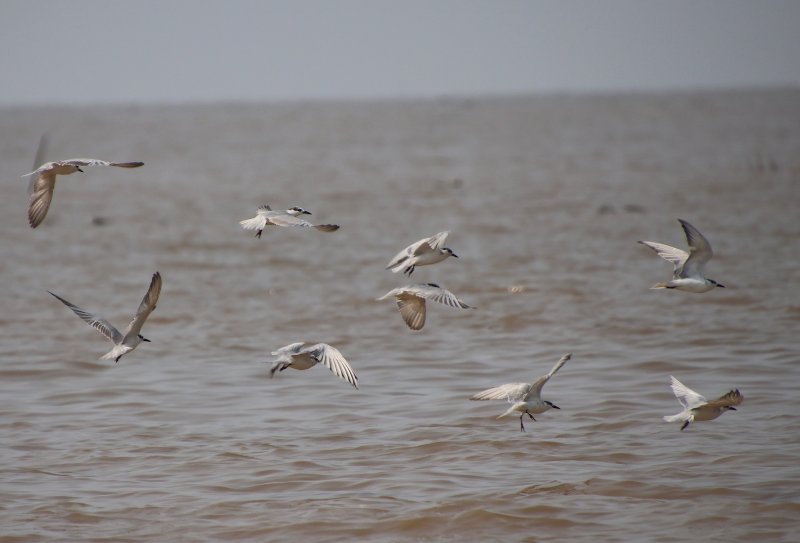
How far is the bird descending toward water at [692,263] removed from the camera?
9633 millimetres

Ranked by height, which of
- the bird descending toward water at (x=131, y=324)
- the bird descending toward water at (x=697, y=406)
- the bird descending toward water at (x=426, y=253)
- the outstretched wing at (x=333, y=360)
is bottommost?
the bird descending toward water at (x=697, y=406)

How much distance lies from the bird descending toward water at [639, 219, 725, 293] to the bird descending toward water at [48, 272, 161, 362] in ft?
13.0

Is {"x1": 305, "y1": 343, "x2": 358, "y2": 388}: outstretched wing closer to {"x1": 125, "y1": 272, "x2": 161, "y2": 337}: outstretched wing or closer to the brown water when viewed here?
the brown water

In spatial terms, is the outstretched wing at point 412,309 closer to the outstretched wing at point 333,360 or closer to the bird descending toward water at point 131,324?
the outstretched wing at point 333,360

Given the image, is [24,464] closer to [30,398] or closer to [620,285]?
A: [30,398]

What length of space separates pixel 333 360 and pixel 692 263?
10.5 ft

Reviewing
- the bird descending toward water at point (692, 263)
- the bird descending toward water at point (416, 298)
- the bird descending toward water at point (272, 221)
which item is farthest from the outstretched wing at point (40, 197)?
the bird descending toward water at point (692, 263)

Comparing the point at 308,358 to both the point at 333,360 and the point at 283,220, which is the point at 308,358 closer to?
the point at 333,360

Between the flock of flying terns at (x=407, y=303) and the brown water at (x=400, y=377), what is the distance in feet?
2.05

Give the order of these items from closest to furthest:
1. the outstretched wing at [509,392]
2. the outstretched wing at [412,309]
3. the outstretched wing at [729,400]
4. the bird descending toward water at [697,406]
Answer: the outstretched wing at [729,400]
the bird descending toward water at [697,406]
the outstretched wing at [509,392]
the outstretched wing at [412,309]

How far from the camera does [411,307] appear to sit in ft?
32.7

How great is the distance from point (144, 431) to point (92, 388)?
1.89m

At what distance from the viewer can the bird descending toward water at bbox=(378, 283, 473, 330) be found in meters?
9.42

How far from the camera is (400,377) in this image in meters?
12.6
